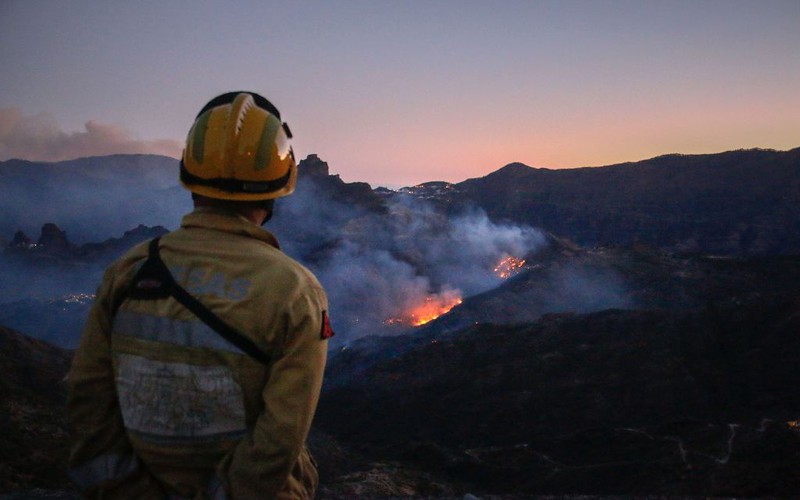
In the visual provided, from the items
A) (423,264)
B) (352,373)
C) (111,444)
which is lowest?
(352,373)

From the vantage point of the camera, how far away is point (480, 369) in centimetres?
3666

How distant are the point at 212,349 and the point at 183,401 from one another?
23cm

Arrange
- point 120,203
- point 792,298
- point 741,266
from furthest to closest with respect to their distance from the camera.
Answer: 1. point 120,203
2. point 741,266
3. point 792,298

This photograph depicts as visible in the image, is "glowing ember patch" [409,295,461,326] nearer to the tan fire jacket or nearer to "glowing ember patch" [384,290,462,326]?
"glowing ember patch" [384,290,462,326]

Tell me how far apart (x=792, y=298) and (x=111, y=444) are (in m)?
39.6

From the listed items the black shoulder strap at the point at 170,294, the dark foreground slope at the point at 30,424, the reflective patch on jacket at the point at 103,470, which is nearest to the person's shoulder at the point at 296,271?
the black shoulder strap at the point at 170,294

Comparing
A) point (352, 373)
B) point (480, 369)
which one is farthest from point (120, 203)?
point (480, 369)

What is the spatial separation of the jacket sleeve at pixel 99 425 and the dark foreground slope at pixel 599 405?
51.9ft

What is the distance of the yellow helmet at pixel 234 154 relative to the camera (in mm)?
2330

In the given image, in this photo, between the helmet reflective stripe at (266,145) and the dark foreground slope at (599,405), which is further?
the dark foreground slope at (599,405)

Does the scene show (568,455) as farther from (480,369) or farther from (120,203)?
(120,203)

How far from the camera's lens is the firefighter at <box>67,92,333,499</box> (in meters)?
2.14

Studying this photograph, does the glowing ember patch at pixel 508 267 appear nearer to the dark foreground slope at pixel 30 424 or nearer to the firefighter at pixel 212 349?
the dark foreground slope at pixel 30 424


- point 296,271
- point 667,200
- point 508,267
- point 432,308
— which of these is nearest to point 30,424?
point 296,271
